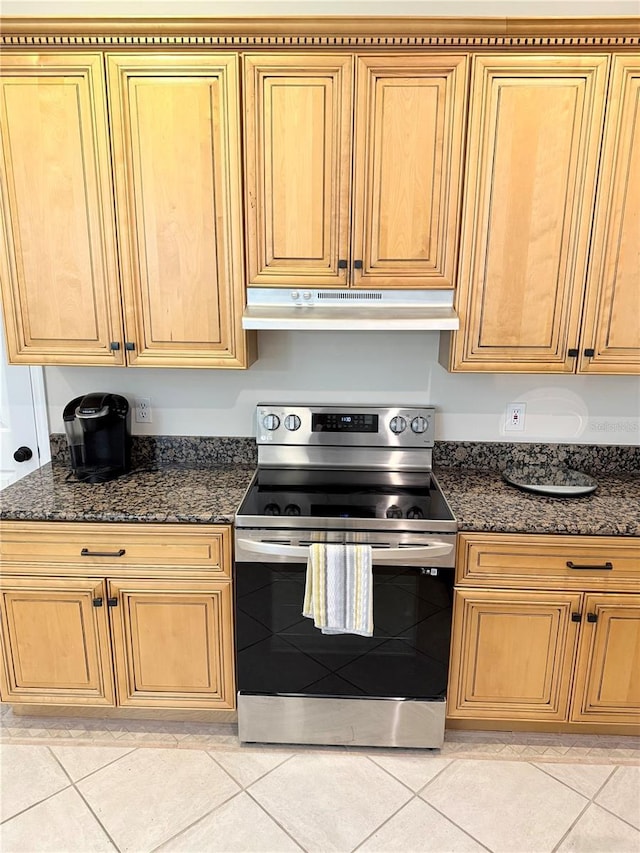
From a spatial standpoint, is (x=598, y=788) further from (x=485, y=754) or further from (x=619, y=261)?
(x=619, y=261)

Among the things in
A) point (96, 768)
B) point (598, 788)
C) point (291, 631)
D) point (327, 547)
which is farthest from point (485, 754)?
point (96, 768)

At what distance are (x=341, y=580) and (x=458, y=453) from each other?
0.87m

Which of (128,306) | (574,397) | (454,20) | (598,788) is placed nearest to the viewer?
(454,20)

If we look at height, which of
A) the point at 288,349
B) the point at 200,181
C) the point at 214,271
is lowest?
the point at 288,349

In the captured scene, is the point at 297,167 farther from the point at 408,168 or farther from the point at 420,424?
the point at 420,424

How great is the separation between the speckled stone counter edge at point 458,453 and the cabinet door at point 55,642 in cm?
61

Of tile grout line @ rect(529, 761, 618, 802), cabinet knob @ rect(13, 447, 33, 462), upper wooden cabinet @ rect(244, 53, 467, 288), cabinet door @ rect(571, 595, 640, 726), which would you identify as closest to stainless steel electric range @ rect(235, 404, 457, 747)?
tile grout line @ rect(529, 761, 618, 802)

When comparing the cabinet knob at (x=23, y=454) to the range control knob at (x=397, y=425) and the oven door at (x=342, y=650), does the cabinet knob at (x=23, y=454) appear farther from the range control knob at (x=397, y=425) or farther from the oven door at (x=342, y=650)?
the range control knob at (x=397, y=425)

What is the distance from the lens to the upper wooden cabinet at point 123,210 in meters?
1.88

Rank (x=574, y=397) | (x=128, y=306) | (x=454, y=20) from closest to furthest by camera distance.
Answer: (x=454, y=20)
(x=128, y=306)
(x=574, y=397)

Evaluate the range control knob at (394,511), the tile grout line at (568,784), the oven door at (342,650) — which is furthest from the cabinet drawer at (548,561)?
the tile grout line at (568,784)

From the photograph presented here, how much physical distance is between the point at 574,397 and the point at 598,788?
4.76ft

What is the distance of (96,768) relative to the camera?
1.99 m

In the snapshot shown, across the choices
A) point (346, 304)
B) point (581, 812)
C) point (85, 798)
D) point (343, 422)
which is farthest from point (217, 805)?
point (346, 304)
